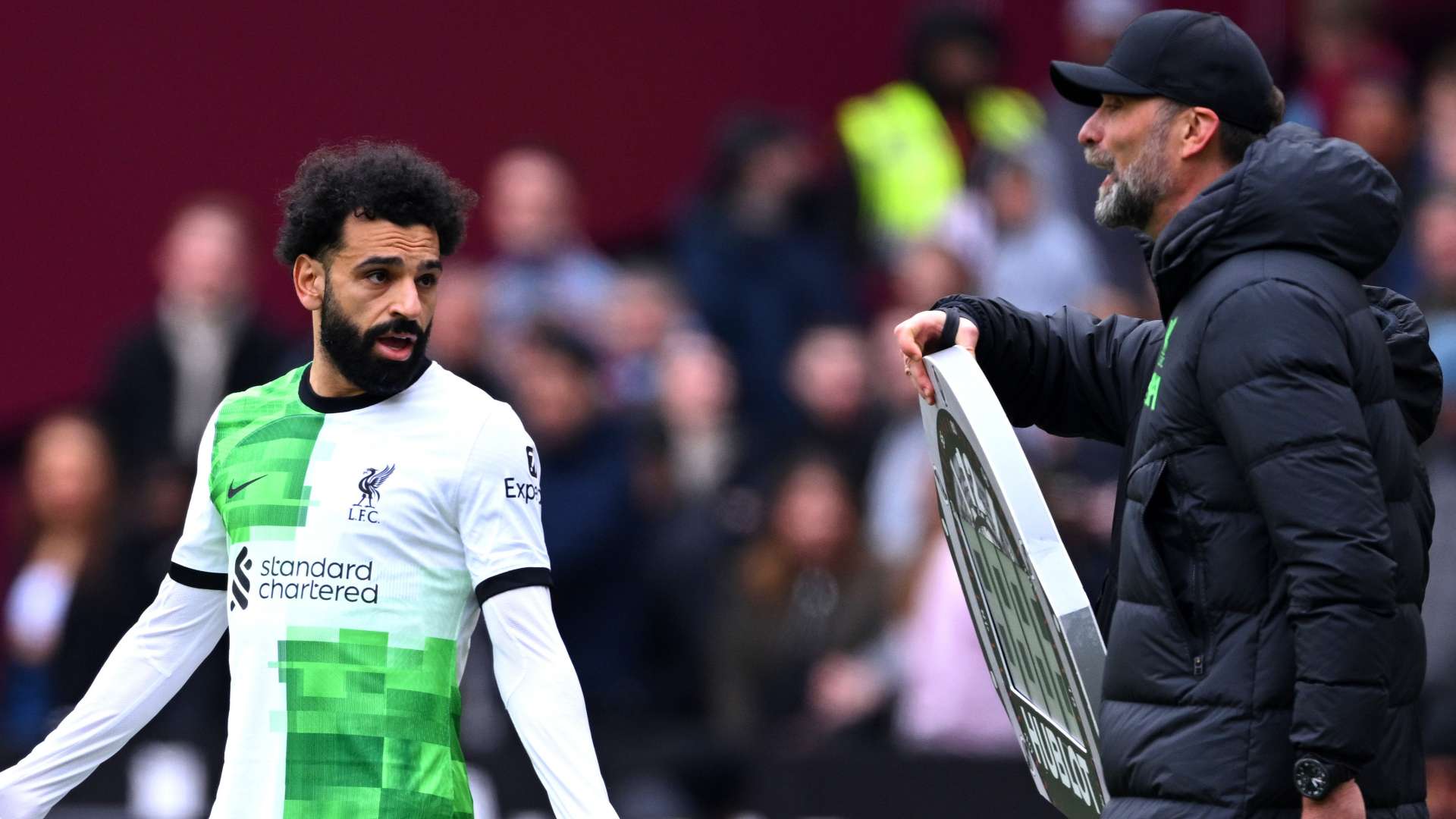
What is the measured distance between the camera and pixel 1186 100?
4984 mm

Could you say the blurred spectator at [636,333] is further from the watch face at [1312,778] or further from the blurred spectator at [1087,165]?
the watch face at [1312,778]

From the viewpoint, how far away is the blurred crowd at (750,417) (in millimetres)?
9344

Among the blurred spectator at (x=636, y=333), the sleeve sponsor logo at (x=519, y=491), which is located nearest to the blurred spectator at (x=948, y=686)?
the blurred spectator at (x=636, y=333)

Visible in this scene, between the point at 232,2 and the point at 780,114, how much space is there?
9.28ft

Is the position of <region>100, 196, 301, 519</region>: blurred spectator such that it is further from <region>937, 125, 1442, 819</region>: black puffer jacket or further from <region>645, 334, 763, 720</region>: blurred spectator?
<region>937, 125, 1442, 819</region>: black puffer jacket

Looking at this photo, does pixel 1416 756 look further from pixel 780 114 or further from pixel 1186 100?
pixel 780 114

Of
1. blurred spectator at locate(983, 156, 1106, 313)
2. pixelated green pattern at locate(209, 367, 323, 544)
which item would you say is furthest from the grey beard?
blurred spectator at locate(983, 156, 1106, 313)

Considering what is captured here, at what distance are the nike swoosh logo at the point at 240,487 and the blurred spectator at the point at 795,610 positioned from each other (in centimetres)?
462

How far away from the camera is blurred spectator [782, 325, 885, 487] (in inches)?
402

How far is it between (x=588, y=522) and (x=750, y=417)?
1.59 meters

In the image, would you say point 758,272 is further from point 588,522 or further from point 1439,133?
point 1439,133

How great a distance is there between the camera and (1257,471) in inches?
178

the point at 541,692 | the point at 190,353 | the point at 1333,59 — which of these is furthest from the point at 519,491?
the point at 1333,59

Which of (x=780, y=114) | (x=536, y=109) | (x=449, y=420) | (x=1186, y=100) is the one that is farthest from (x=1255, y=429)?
(x=536, y=109)
